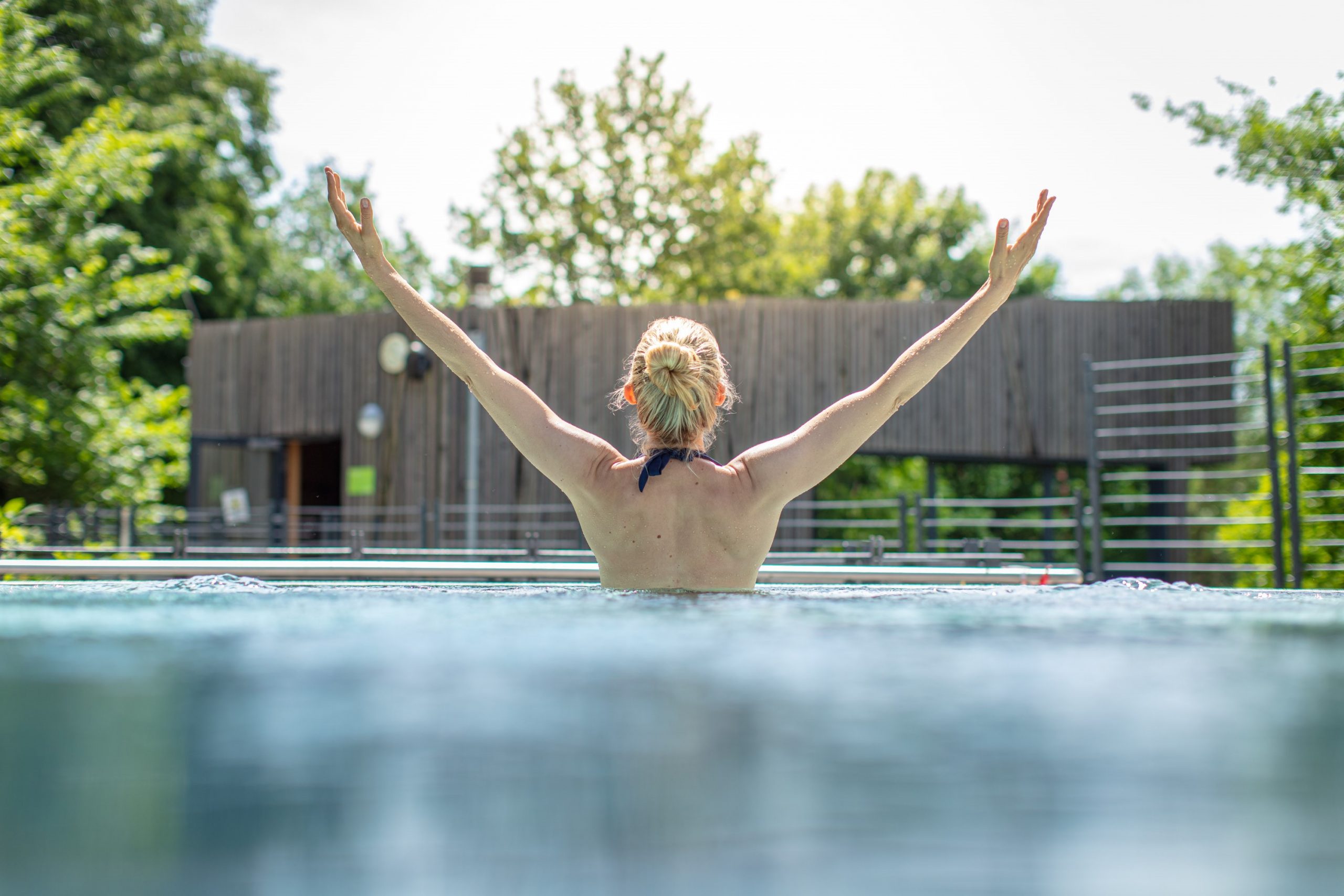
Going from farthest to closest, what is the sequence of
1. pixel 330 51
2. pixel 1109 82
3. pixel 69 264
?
1. pixel 330 51
2. pixel 1109 82
3. pixel 69 264

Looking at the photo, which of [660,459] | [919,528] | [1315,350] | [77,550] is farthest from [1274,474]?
[77,550]

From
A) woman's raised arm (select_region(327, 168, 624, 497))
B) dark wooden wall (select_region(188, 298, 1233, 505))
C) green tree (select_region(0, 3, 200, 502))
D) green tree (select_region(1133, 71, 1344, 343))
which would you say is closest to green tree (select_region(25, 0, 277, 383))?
green tree (select_region(0, 3, 200, 502))

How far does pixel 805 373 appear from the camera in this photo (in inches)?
489

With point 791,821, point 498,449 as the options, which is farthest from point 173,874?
point 498,449

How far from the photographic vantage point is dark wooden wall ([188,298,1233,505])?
12.2 metres

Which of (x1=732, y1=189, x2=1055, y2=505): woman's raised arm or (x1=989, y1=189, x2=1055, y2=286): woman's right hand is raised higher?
(x1=989, y1=189, x2=1055, y2=286): woman's right hand

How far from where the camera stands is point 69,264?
476 inches

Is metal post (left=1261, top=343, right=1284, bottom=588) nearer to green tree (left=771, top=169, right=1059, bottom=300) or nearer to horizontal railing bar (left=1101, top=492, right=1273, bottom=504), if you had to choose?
horizontal railing bar (left=1101, top=492, right=1273, bottom=504)

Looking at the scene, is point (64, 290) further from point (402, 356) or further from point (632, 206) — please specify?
point (632, 206)

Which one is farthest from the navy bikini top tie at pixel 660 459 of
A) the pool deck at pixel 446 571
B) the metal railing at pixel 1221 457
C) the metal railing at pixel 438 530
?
the metal railing at pixel 438 530

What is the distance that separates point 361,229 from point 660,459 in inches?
29.8

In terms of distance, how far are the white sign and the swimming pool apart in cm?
1355

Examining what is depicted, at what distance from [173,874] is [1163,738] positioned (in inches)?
22.2

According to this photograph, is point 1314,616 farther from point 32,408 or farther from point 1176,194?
point 1176,194
